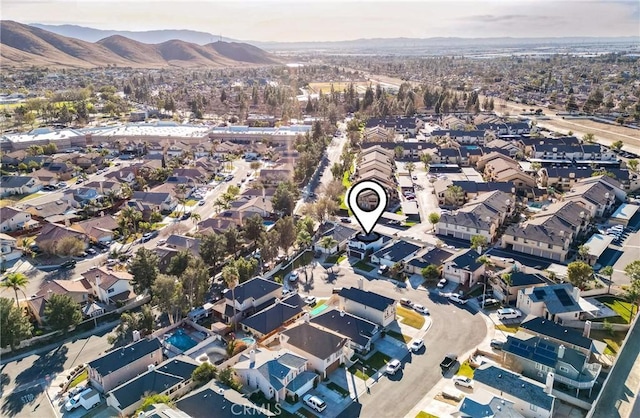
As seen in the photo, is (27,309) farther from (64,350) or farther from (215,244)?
(215,244)

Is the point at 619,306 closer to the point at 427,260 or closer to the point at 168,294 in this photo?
the point at 427,260

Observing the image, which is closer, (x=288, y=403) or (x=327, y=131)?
(x=288, y=403)

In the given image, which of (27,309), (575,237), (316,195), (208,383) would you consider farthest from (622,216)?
(27,309)

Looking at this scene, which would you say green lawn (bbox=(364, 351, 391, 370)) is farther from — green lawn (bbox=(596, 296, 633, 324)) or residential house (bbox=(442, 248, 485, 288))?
green lawn (bbox=(596, 296, 633, 324))

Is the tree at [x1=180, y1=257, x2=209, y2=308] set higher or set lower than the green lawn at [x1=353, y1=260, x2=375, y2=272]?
higher

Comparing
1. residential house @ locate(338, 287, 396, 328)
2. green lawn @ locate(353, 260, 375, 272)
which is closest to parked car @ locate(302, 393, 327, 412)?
residential house @ locate(338, 287, 396, 328)

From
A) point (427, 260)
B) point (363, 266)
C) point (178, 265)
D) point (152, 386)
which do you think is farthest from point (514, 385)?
point (178, 265)

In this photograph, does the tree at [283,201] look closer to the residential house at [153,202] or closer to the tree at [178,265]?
the residential house at [153,202]

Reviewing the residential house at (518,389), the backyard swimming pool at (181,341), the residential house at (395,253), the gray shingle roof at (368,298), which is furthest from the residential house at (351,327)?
the residential house at (395,253)
